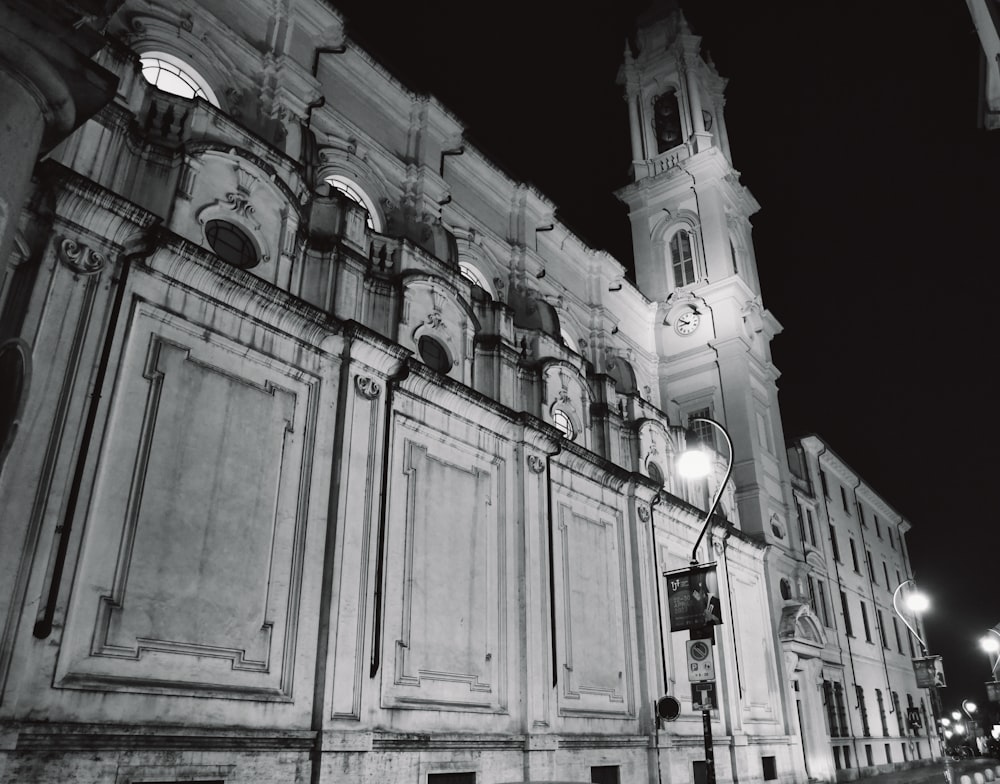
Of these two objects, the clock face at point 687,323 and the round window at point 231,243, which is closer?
the round window at point 231,243

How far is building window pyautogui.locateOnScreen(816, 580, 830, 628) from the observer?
112 ft

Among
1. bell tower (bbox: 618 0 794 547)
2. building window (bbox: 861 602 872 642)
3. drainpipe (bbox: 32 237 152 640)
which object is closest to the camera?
drainpipe (bbox: 32 237 152 640)

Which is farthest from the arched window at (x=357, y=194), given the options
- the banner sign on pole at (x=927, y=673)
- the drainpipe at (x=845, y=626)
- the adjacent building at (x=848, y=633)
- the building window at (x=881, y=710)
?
the building window at (x=881, y=710)

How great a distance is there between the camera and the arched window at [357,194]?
61.8ft

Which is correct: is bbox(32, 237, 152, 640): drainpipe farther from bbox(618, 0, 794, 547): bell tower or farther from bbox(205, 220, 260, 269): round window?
bbox(618, 0, 794, 547): bell tower

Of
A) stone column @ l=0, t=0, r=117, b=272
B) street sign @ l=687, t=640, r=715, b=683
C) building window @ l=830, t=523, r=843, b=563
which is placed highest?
building window @ l=830, t=523, r=843, b=563

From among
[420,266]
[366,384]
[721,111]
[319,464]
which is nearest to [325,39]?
[420,266]

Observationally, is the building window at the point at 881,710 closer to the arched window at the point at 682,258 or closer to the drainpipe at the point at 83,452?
the arched window at the point at 682,258

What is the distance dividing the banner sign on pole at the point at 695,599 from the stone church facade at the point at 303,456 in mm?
2061

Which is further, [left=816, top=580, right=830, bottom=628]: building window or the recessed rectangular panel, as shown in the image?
[left=816, top=580, right=830, bottom=628]: building window

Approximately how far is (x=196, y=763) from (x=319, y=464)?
5.04 metres

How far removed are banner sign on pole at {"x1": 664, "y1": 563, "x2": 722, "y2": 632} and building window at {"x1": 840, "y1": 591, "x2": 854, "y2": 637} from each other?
2774cm

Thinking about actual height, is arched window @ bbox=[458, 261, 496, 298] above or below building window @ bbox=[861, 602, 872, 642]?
above

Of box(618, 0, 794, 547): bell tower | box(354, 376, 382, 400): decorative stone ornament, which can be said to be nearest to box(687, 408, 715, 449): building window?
box(618, 0, 794, 547): bell tower
